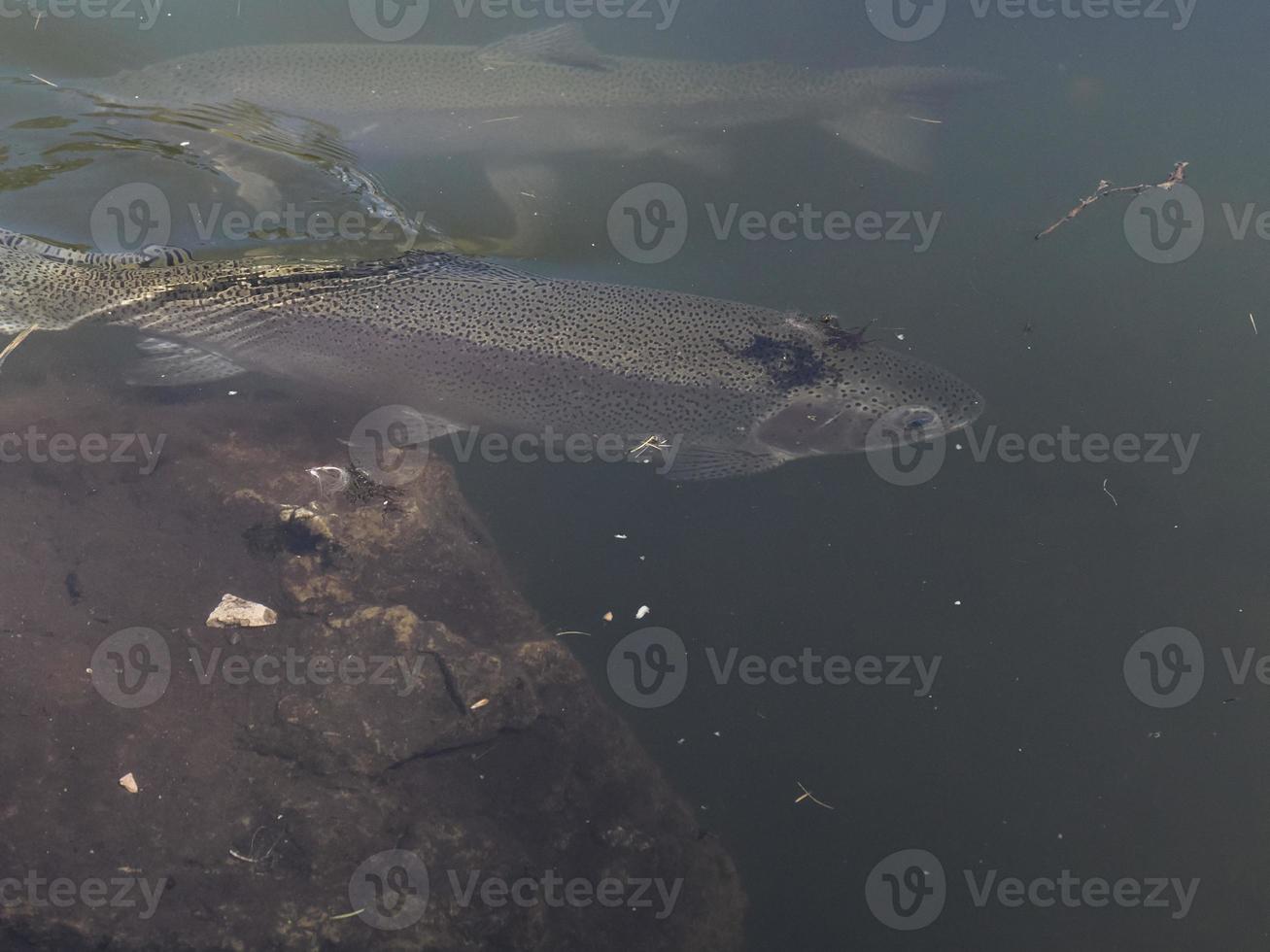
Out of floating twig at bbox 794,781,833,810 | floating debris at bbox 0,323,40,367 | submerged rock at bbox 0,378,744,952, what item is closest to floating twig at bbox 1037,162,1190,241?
floating twig at bbox 794,781,833,810

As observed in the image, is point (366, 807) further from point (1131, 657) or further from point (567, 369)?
point (1131, 657)

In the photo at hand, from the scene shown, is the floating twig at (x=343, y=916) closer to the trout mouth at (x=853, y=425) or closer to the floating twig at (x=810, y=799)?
the floating twig at (x=810, y=799)

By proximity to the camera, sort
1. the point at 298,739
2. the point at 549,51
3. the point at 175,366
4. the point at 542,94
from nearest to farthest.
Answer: the point at 298,739 → the point at 175,366 → the point at 542,94 → the point at 549,51

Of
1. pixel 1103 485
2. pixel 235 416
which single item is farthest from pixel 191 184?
pixel 1103 485

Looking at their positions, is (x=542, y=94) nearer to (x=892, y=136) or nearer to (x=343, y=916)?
(x=892, y=136)

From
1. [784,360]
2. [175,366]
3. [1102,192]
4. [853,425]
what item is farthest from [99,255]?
[1102,192]

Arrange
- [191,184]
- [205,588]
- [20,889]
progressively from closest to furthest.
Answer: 1. [20,889]
2. [205,588]
3. [191,184]

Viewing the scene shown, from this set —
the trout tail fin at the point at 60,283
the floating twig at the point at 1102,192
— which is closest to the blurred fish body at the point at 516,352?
the trout tail fin at the point at 60,283

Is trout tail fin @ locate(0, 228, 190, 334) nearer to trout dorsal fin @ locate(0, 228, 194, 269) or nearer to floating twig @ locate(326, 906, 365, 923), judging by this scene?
trout dorsal fin @ locate(0, 228, 194, 269)
